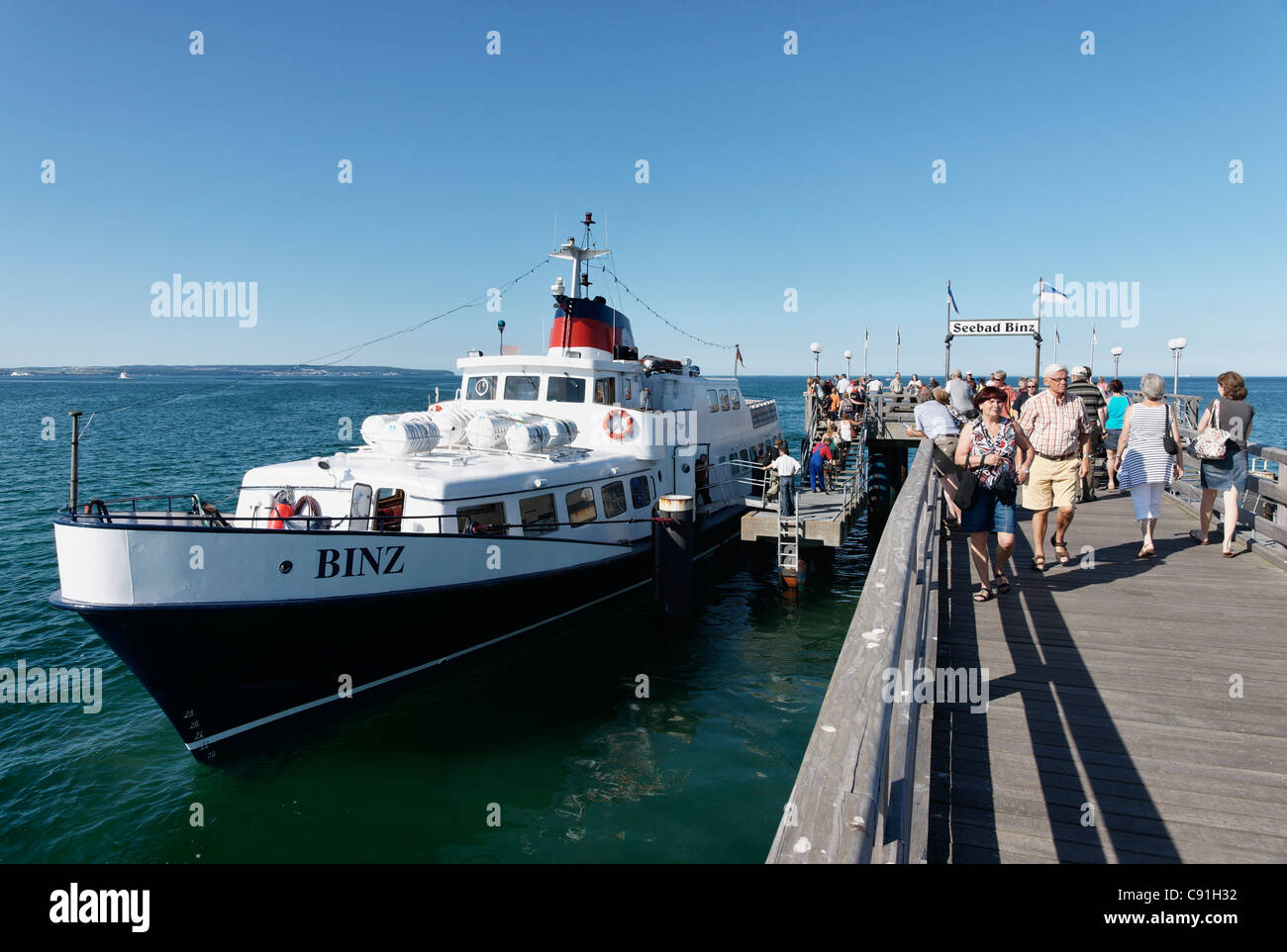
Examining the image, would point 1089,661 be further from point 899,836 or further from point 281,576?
point 281,576

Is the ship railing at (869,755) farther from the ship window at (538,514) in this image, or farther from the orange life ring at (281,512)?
the orange life ring at (281,512)

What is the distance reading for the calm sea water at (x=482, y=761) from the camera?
7.96m

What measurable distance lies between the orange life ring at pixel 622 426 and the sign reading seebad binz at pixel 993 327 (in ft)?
41.8

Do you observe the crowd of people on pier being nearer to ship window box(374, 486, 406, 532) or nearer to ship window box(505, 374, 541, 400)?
ship window box(374, 486, 406, 532)

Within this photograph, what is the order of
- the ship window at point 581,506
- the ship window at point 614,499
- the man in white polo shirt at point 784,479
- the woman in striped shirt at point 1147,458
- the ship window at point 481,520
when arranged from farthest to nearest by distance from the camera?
1. the man in white polo shirt at point 784,479
2. the ship window at point 614,499
3. the ship window at point 581,506
4. the ship window at point 481,520
5. the woman in striped shirt at point 1147,458

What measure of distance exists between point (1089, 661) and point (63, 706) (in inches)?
523

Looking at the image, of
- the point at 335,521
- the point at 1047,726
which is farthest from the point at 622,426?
the point at 1047,726

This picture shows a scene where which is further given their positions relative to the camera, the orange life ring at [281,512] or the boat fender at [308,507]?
the boat fender at [308,507]

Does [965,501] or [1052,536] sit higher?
[965,501]

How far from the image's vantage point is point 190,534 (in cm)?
854

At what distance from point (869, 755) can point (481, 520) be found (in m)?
9.96

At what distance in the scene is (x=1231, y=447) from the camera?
8.21 metres

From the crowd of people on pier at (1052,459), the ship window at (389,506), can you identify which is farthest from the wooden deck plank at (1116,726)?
the ship window at (389,506)
